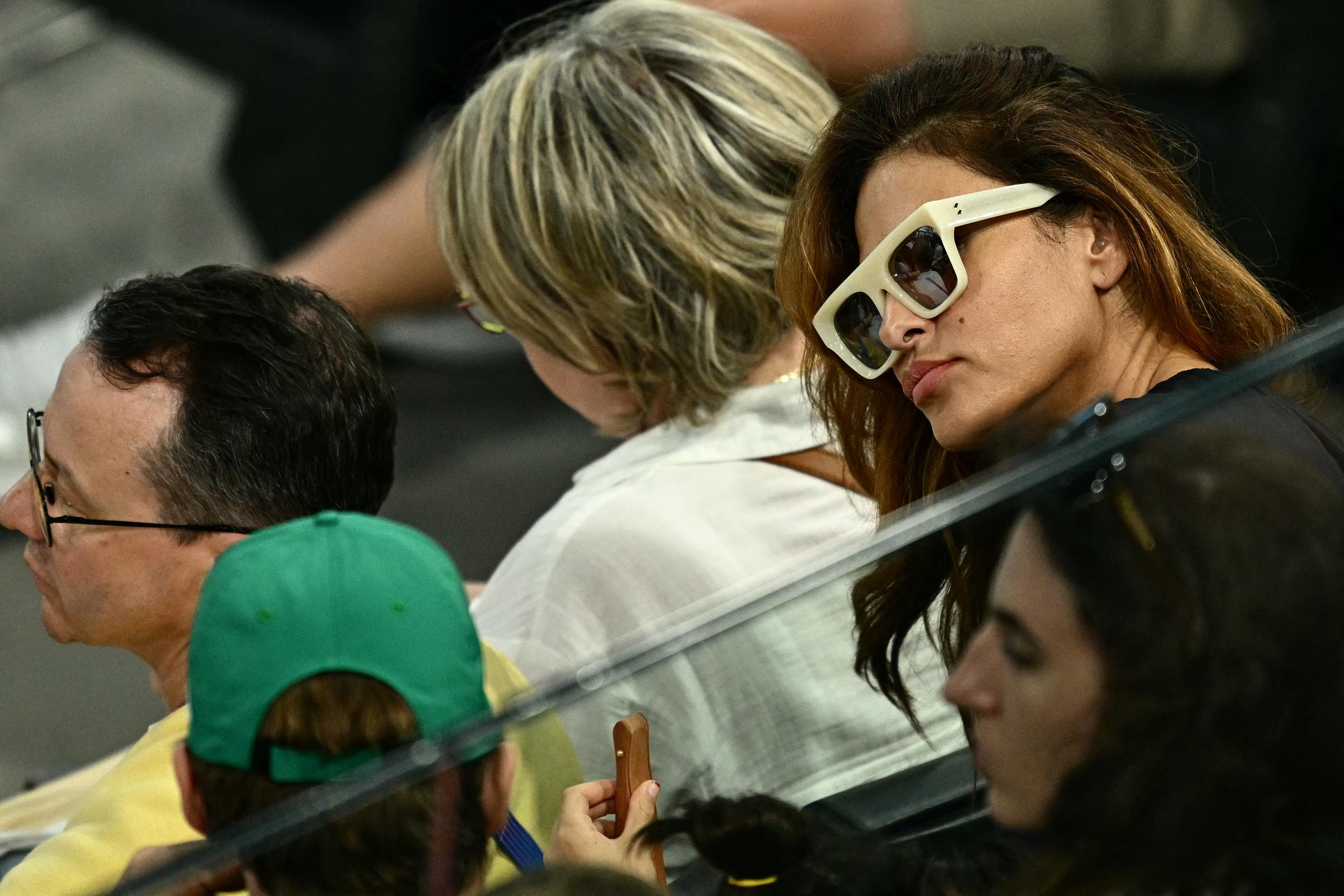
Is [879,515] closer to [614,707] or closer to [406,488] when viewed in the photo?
[614,707]

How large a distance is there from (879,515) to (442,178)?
0.78 m

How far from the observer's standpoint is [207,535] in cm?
149

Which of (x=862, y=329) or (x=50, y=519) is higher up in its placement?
(x=862, y=329)

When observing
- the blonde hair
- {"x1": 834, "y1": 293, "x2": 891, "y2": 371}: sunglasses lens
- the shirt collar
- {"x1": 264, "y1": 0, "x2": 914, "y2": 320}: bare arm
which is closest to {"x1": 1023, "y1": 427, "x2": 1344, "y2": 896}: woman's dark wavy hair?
{"x1": 834, "y1": 293, "x2": 891, "y2": 371}: sunglasses lens

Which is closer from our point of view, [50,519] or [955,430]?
[955,430]

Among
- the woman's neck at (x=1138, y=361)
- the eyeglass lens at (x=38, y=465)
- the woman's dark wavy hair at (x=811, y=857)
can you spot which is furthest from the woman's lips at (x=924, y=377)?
the eyeglass lens at (x=38, y=465)

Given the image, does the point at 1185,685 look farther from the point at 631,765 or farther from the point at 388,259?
the point at 388,259

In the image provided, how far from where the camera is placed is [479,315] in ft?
6.91

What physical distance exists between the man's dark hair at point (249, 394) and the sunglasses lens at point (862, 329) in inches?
18.2

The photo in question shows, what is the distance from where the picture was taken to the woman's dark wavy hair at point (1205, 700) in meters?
0.88

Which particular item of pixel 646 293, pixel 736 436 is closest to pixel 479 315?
pixel 646 293

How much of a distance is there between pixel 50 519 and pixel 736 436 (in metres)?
0.81

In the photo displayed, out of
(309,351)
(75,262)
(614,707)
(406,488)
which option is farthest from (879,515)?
(75,262)

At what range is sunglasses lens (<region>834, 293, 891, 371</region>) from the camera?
4.74ft
